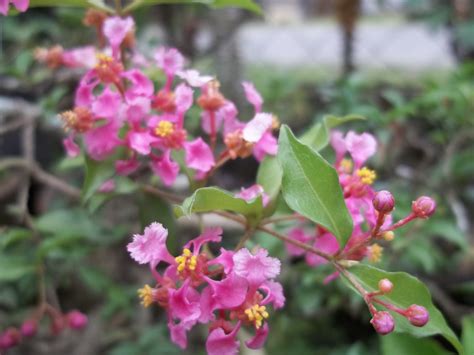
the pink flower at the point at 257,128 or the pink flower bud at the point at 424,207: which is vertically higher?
the pink flower at the point at 257,128

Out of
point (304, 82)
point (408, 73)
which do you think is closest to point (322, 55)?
point (408, 73)

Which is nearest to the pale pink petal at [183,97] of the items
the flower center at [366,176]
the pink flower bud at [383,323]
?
the flower center at [366,176]

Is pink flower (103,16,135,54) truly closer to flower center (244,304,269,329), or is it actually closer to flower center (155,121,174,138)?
flower center (155,121,174,138)

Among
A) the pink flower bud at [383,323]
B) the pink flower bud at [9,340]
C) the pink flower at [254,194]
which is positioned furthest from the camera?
the pink flower bud at [9,340]

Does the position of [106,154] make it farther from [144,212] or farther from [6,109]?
[6,109]

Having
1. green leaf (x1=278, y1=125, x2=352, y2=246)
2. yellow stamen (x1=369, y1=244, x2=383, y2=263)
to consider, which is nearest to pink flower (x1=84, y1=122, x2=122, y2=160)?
green leaf (x1=278, y1=125, x2=352, y2=246)

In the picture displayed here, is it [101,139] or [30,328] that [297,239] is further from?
[30,328]

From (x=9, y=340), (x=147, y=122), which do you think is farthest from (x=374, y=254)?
(x=9, y=340)

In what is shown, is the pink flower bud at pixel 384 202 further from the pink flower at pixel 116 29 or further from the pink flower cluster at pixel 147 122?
the pink flower at pixel 116 29
